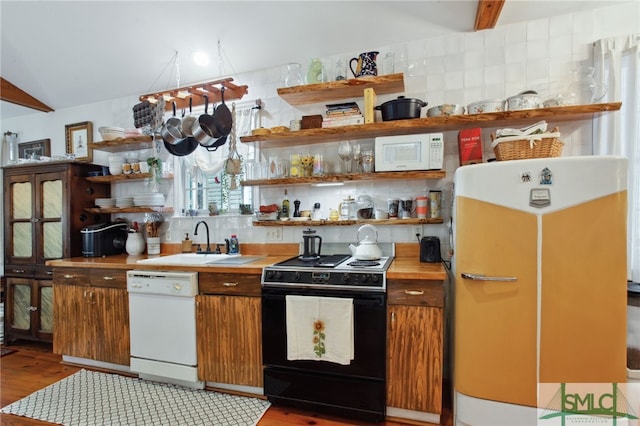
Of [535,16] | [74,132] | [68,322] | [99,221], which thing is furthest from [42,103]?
[535,16]

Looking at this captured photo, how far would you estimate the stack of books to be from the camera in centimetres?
237

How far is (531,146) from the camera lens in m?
1.85

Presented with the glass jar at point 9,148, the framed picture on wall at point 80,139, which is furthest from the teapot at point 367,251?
the glass jar at point 9,148

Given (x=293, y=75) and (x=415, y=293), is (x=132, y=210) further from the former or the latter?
(x=415, y=293)

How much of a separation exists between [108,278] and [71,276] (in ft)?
1.44

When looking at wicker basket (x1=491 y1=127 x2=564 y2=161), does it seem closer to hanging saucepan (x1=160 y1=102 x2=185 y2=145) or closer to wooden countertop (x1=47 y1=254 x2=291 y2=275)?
wooden countertop (x1=47 y1=254 x2=291 y2=275)

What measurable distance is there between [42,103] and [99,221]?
1.64 meters

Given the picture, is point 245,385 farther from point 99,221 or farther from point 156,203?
point 99,221

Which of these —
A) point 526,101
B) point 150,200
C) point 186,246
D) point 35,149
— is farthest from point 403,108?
point 35,149

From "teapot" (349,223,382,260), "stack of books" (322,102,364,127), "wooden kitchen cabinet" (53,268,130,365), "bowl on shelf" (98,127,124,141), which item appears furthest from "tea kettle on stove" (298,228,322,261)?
"bowl on shelf" (98,127,124,141)

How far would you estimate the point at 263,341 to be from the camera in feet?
6.71

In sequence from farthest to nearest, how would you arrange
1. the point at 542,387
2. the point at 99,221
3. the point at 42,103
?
the point at 42,103
the point at 99,221
the point at 542,387

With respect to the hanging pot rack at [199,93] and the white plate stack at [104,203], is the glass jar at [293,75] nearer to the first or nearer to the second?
the hanging pot rack at [199,93]

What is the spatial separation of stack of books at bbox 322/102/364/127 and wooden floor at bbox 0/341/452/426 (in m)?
2.08
